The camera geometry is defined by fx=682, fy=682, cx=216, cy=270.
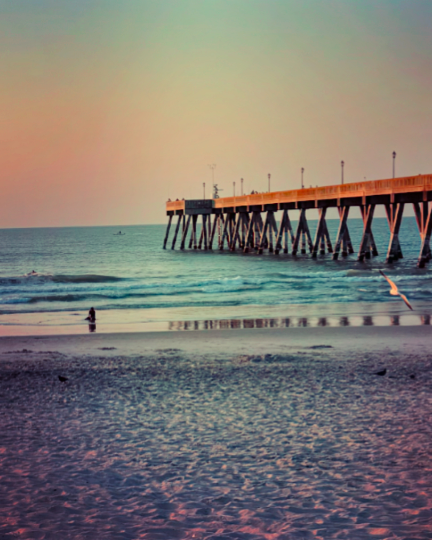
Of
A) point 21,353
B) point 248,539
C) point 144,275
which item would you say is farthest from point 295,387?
point 144,275

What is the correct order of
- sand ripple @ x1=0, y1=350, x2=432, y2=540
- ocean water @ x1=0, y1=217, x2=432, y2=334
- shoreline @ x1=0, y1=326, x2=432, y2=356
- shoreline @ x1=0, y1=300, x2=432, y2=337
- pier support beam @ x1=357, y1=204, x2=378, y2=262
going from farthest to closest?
pier support beam @ x1=357, y1=204, x2=378, y2=262 → ocean water @ x1=0, y1=217, x2=432, y2=334 → shoreline @ x1=0, y1=300, x2=432, y2=337 → shoreline @ x1=0, y1=326, x2=432, y2=356 → sand ripple @ x1=0, y1=350, x2=432, y2=540

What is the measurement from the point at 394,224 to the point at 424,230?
327 cm

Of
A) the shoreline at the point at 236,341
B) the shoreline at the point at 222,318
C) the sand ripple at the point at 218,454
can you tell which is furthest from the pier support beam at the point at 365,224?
the sand ripple at the point at 218,454

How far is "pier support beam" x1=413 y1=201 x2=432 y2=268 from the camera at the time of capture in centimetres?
3256

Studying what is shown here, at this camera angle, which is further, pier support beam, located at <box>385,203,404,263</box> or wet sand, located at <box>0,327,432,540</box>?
pier support beam, located at <box>385,203,404,263</box>

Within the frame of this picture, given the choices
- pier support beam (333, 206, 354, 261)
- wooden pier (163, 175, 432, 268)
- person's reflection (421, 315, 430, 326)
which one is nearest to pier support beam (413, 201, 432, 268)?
wooden pier (163, 175, 432, 268)

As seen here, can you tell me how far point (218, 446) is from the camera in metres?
8.16

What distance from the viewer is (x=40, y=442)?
27.5 ft

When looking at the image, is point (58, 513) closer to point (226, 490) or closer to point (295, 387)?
point (226, 490)

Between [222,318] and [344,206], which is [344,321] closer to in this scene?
[222,318]

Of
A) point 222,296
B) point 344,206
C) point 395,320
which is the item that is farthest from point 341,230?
point 395,320

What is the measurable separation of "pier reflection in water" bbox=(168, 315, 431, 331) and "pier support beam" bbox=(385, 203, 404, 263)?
1601cm

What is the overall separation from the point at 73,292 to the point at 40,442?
25.3 meters

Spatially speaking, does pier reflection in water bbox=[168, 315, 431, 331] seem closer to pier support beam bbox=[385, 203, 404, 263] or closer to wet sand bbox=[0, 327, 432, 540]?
wet sand bbox=[0, 327, 432, 540]
